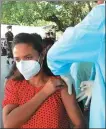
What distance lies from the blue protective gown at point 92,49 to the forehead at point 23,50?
16 cm

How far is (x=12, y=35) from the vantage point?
1165 mm

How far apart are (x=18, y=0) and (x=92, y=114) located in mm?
574

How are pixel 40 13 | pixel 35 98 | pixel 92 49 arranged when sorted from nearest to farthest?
pixel 92 49 → pixel 35 98 → pixel 40 13

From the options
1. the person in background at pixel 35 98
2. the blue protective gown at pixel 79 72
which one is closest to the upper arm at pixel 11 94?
the person in background at pixel 35 98

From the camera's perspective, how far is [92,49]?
2.94 feet

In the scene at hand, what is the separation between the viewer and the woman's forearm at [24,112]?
1.06 m

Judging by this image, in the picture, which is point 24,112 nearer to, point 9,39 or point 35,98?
point 35,98

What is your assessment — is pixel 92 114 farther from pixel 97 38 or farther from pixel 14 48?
pixel 14 48

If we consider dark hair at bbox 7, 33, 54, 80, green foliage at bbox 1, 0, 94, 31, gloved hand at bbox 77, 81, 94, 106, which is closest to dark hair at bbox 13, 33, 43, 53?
dark hair at bbox 7, 33, 54, 80

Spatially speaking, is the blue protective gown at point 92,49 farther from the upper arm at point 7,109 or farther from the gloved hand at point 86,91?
the upper arm at point 7,109

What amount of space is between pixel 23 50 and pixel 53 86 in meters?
0.18

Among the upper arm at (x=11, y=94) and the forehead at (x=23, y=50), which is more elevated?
the forehead at (x=23, y=50)

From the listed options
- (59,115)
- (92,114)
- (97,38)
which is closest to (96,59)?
(97,38)

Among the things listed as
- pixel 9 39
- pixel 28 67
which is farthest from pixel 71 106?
pixel 9 39
